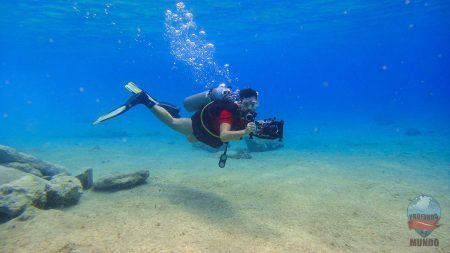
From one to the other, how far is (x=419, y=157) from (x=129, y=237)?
1366 centimetres

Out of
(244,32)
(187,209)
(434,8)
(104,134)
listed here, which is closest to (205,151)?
(187,209)

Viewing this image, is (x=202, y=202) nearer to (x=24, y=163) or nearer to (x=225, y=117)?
(x=225, y=117)

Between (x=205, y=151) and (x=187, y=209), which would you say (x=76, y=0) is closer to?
(x=205, y=151)

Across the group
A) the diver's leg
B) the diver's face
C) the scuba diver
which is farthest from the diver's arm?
the diver's leg

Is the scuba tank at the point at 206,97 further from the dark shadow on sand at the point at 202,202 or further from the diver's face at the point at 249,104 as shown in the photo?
the dark shadow on sand at the point at 202,202

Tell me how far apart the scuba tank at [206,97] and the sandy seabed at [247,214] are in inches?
83.8

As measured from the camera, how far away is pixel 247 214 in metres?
5.89

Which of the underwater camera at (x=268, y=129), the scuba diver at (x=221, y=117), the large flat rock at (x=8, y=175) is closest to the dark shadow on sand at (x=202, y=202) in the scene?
the scuba diver at (x=221, y=117)

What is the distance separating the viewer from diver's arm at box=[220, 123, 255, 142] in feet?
18.2

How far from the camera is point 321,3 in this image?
2753 centimetres

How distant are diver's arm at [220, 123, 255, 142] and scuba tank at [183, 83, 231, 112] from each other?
0.77 metres

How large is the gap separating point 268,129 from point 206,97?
204cm

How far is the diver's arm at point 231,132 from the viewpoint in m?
5.54

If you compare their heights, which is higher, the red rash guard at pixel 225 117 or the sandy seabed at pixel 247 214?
the red rash guard at pixel 225 117
